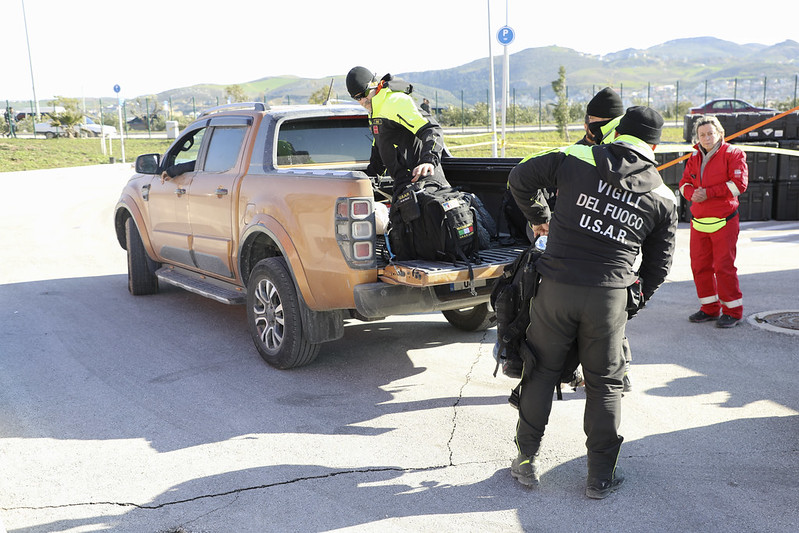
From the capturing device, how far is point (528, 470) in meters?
3.77

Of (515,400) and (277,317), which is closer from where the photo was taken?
(515,400)

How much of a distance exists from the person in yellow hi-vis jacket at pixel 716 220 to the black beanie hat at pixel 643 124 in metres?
3.32

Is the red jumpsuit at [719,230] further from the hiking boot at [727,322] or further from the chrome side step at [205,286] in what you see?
the chrome side step at [205,286]

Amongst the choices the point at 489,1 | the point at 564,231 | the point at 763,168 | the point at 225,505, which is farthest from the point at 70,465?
the point at 489,1

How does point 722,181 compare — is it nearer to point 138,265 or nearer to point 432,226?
point 432,226

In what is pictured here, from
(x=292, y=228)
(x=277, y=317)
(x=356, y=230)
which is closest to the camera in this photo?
(x=356, y=230)

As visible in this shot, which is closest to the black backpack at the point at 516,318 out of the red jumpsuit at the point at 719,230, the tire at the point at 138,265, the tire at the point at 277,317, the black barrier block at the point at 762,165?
the tire at the point at 277,317

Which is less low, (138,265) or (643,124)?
(643,124)

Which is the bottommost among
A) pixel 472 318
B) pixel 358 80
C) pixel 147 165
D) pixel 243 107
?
pixel 472 318

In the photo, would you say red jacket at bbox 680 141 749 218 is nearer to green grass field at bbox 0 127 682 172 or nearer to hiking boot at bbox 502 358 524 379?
hiking boot at bbox 502 358 524 379

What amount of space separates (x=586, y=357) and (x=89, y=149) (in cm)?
3830

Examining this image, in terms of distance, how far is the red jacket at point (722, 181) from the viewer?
6.56 metres

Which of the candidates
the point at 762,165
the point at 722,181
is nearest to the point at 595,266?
the point at 722,181

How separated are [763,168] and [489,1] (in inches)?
301
